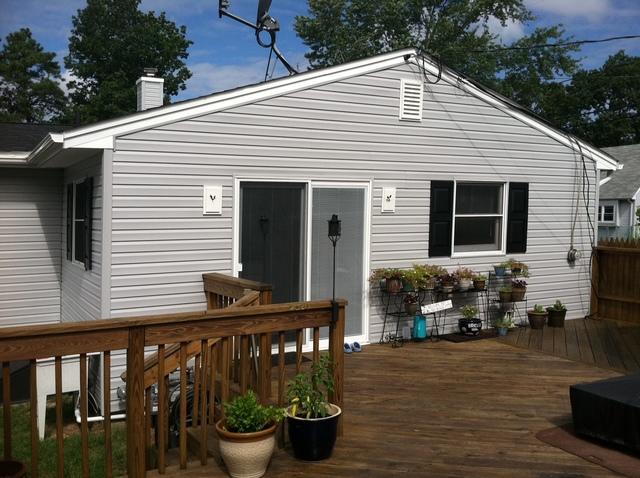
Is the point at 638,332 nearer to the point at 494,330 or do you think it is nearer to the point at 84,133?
the point at 494,330

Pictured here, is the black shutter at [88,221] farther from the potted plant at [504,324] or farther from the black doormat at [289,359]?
the potted plant at [504,324]

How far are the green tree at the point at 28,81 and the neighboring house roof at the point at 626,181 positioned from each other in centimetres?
2683

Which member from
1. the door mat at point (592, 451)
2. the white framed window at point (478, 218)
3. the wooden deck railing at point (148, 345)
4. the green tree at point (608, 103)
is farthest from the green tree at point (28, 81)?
the door mat at point (592, 451)

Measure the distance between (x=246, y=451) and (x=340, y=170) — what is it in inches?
163

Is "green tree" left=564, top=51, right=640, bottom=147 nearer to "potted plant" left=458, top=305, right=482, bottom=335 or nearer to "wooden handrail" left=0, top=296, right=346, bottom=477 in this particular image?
"potted plant" left=458, top=305, right=482, bottom=335

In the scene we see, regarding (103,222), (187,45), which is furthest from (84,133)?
(187,45)

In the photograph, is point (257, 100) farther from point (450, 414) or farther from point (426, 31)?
point (426, 31)

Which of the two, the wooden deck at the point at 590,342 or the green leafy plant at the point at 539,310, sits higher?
the green leafy plant at the point at 539,310

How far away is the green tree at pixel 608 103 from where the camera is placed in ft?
121

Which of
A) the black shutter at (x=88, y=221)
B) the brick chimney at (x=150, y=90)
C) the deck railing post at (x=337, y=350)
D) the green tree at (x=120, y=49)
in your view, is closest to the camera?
the deck railing post at (x=337, y=350)

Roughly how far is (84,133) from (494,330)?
5.58 meters

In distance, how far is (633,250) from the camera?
29.2 ft

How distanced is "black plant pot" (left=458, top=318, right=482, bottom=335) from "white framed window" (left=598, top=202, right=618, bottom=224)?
61.6 ft

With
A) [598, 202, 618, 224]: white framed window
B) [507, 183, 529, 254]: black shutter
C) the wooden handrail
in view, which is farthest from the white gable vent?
[598, 202, 618, 224]: white framed window
